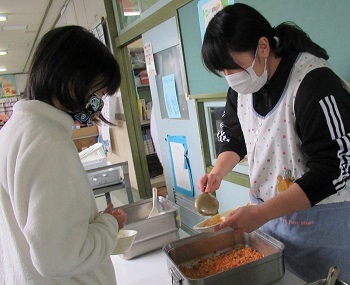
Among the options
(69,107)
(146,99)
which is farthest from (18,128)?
(146,99)

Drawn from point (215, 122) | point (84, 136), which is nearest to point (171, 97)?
point (215, 122)

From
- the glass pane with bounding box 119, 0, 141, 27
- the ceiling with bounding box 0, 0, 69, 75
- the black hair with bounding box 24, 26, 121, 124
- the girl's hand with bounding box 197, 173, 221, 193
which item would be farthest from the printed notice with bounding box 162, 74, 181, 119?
the ceiling with bounding box 0, 0, 69, 75

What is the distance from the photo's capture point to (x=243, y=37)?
90 centimetres

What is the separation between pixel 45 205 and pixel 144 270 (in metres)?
0.75

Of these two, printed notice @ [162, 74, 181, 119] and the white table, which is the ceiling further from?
the white table

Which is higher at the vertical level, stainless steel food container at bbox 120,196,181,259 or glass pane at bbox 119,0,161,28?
glass pane at bbox 119,0,161,28

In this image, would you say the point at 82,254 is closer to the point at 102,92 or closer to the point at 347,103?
the point at 102,92

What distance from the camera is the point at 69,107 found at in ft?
2.68

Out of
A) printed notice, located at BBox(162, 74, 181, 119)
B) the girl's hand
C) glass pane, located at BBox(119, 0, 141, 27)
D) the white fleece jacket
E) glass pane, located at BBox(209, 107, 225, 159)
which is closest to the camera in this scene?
the white fleece jacket

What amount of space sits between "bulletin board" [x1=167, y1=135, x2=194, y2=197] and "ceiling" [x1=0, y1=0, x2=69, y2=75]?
5.93 feet

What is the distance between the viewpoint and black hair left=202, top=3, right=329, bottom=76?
90 centimetres

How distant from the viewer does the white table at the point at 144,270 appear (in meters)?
1.22

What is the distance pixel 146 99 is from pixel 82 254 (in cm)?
346

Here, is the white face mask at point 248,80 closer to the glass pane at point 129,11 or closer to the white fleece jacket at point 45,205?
the white fleece jacket at point 45,205
